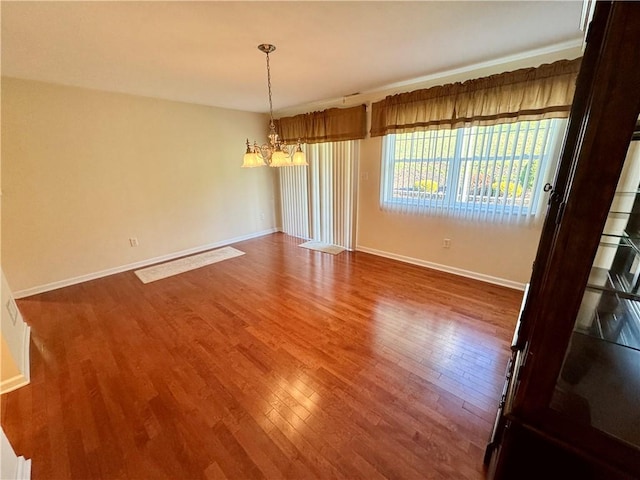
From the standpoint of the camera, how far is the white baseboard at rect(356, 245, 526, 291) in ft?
9.61

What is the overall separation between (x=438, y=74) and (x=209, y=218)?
3921 mm

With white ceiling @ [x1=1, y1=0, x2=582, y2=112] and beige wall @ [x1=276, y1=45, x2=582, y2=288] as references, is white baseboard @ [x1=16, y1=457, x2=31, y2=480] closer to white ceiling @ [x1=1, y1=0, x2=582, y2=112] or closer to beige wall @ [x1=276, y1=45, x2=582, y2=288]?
white ceiling @ [x1=1, y1=0, x2=582, y2=112]

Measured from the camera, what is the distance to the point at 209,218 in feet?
14.5

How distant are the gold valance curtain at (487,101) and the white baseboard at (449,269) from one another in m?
1.72

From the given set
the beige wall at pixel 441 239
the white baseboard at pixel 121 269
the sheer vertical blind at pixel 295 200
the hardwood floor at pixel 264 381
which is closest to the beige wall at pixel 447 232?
the beige wall at pixel 441 239

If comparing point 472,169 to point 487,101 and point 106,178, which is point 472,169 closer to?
point 487,101

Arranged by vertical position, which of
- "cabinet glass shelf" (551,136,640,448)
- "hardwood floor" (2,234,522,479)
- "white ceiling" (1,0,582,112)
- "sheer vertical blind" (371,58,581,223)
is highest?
"white ceiling" (1,0,582,112)

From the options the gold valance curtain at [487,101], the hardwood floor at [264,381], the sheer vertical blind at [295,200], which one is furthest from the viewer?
the sheer vertical blind at [295,200]

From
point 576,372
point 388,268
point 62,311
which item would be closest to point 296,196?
point 388,268

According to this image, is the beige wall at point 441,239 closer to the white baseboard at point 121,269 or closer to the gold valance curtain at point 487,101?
the gold valance curtain at point 487,101

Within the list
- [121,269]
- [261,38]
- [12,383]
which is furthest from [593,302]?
[121,269]

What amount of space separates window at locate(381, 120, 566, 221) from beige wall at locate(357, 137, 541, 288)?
0.15 m

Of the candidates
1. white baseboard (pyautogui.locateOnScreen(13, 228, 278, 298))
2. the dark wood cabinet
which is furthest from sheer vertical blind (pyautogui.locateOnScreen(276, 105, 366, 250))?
the dark wood cabinet

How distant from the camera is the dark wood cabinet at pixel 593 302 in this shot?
552mm
